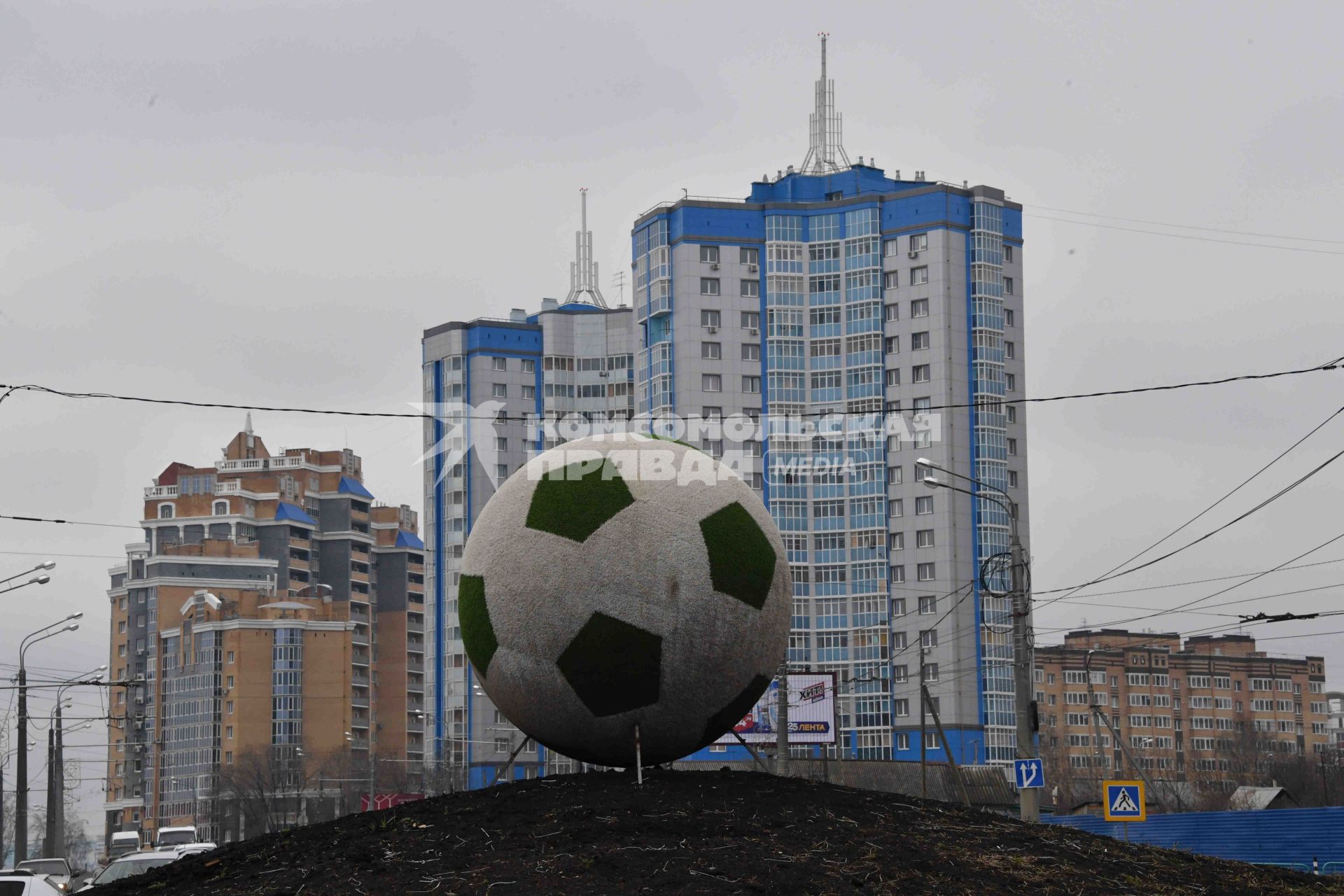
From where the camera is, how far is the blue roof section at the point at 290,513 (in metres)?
136

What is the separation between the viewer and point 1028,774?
885 inches

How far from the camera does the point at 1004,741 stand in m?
87.1

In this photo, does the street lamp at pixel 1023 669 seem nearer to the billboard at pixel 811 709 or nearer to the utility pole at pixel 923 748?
the utility pole at pixel 923 748

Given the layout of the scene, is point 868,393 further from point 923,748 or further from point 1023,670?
point 1023,670

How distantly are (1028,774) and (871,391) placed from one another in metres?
69.2

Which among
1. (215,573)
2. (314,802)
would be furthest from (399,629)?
(314,802)

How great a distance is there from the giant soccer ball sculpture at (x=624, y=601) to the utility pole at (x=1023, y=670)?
9067 mm

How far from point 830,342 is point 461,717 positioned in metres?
34.6

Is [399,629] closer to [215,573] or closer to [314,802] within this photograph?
[215,573]

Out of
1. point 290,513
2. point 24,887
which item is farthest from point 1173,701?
point 24,887

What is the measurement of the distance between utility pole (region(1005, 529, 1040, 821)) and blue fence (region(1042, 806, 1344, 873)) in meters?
4.02

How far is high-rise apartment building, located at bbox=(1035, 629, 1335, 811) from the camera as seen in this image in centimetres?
13775

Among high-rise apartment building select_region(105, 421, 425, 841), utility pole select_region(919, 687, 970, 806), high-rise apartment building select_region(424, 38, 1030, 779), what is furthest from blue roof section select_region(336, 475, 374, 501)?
utility pole select_region(919, 687, 970, 806)

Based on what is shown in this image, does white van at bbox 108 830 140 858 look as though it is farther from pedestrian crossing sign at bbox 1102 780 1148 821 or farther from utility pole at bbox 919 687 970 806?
pedestrian crossing sign at bbox 1102 780 1148 821
